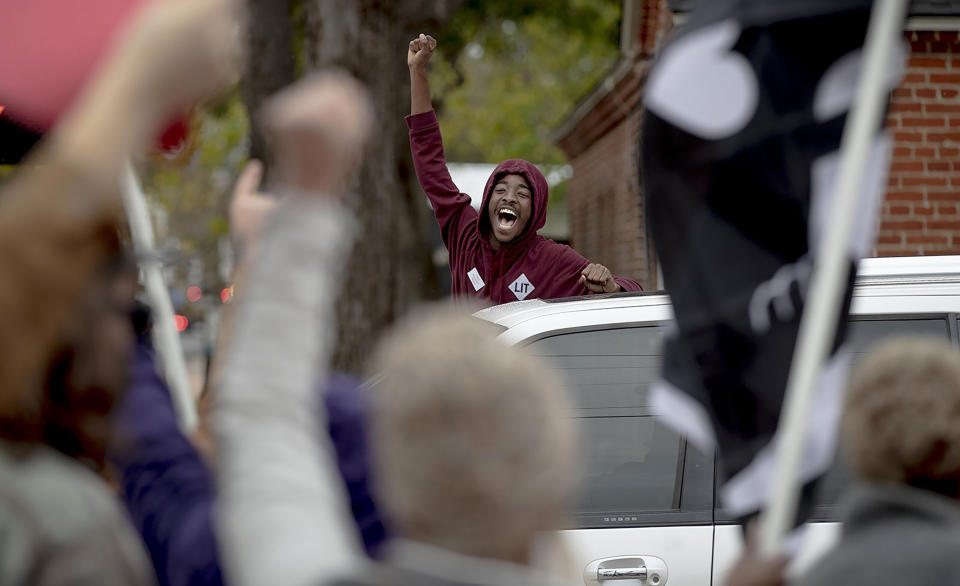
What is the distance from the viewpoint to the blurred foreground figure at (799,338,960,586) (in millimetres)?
1935

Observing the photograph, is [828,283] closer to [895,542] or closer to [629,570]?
[895,542]

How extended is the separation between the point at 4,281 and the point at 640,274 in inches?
446

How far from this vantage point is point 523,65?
3081 centimetres

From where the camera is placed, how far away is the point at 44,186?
145 cm

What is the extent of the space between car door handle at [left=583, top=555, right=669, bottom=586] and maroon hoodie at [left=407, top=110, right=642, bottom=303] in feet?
5.19

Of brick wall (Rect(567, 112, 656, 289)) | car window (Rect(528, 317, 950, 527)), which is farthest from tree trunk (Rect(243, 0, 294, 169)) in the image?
car window (Rect(528, 317, 950, 527))

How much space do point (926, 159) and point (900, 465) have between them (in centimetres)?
743

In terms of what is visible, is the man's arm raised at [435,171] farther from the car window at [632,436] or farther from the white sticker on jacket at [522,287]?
the car window at [632,436]

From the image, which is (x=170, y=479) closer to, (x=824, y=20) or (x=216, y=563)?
(x=216, y=563)

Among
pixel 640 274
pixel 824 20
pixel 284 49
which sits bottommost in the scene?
pixel 640 274

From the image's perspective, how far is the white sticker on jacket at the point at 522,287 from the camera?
5.52 meters

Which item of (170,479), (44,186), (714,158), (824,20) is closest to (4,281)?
(44,186)

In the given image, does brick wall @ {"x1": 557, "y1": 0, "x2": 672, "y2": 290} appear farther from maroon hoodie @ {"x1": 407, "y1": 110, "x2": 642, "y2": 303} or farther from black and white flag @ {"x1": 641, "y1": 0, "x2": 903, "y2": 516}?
black and white flag @ {"x1": 641, "y1": 0, "x2": 903, "y2": 516}

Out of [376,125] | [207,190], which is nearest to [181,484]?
[376,125]
